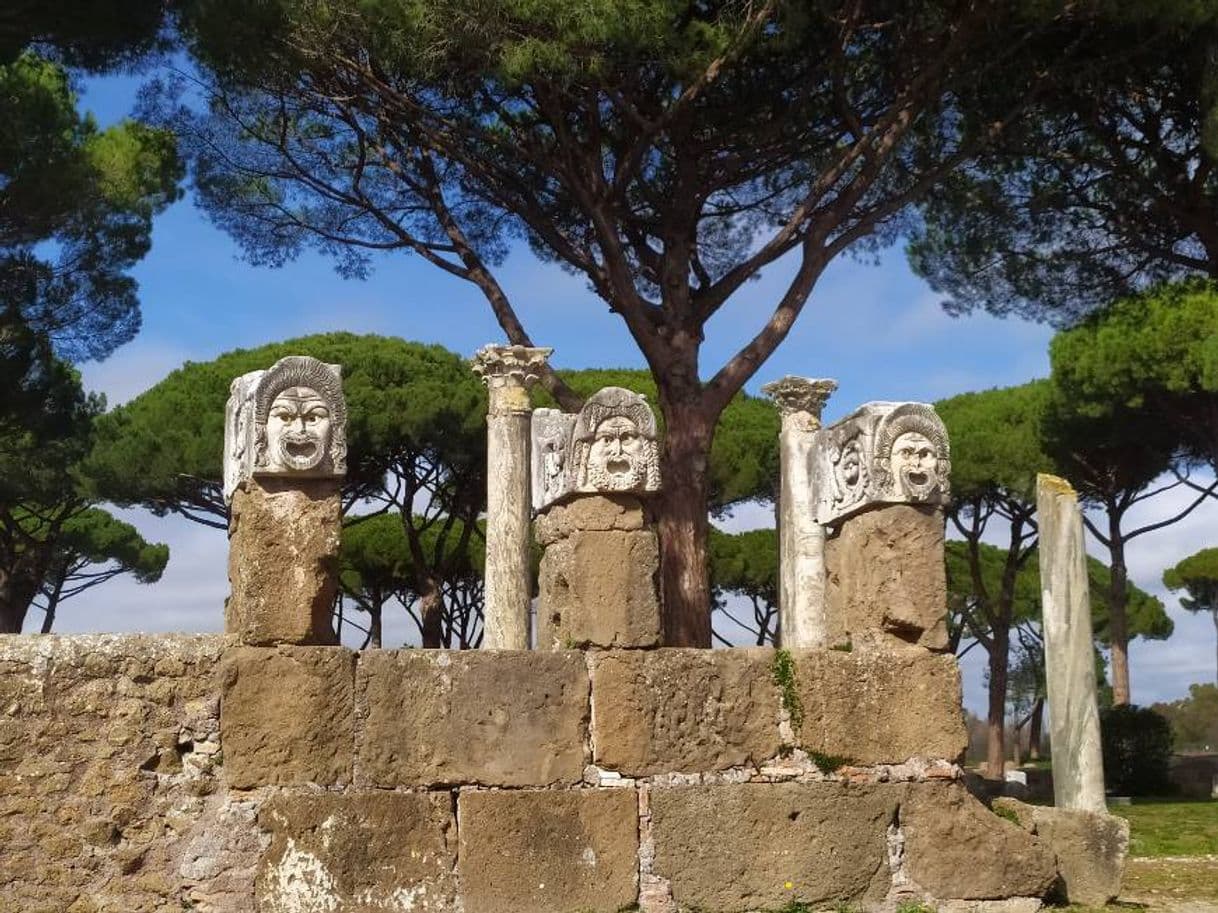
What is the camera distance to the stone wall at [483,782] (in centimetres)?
566

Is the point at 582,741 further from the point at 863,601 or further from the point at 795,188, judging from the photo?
the point at 795,188

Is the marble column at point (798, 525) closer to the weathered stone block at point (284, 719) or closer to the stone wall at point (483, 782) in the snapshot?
the stone wall at point (483, 782)

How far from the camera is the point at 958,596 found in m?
25.4

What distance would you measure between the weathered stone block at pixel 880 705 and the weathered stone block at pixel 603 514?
90 centimetres

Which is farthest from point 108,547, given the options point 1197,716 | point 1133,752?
point 1197,716

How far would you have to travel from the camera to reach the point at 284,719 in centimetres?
575

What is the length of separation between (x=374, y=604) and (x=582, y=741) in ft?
55.9

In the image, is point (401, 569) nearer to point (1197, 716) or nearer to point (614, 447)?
point (614, 447)

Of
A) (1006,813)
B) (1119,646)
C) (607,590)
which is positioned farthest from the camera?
(1119,646)

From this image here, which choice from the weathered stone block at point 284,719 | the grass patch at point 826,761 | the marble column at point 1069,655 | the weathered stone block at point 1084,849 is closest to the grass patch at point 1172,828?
the marble column at point 1069,655

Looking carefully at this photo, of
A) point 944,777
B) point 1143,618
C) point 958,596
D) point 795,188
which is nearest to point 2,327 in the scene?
point 795,188

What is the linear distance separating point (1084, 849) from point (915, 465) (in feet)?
6.44

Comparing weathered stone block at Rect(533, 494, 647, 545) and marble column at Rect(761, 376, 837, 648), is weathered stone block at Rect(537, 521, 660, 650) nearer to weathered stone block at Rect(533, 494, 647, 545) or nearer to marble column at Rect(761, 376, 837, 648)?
weathered stone block at Rect(533, 494, 647, 545)

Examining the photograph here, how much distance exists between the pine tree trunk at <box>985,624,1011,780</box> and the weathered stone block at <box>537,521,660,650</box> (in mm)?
14497
